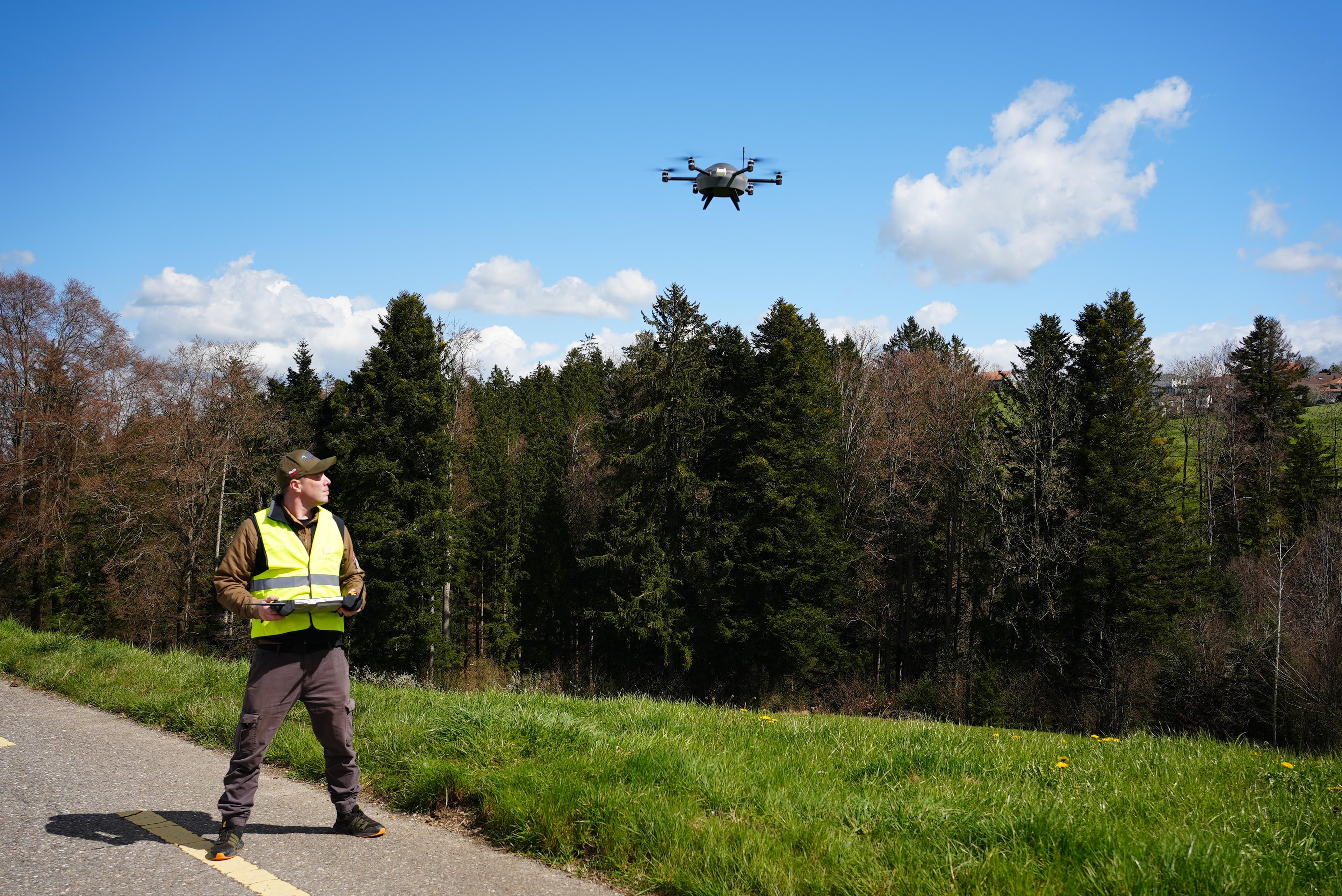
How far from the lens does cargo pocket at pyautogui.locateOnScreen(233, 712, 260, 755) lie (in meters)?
4.77

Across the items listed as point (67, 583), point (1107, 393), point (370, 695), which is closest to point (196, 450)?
point (67, 583)

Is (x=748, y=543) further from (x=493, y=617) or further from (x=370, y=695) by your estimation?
(x=370, y=695)

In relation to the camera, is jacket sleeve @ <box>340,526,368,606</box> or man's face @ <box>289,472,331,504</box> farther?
jacket sleeve @ <box>340,526,368,606</box>

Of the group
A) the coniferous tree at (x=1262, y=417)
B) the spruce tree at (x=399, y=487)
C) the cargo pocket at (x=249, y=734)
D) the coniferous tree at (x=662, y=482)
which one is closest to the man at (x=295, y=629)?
the cargo pocket at (x=249, y=734)

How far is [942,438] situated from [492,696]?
1475 inches

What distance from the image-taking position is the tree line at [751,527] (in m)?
30.9

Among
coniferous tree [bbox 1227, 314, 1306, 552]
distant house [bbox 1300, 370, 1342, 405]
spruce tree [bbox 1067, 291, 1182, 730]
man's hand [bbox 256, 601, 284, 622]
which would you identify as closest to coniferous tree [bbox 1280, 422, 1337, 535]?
coniferous tree [bbox 1227, 314, 1306, 552]

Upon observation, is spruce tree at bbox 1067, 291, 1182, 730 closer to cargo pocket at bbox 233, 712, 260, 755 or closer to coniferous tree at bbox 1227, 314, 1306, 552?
coniferous tree at bbox 1227, 314, 1306, 552

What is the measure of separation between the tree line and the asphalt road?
83.0ft

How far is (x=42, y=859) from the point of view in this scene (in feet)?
14.4

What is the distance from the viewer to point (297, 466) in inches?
200

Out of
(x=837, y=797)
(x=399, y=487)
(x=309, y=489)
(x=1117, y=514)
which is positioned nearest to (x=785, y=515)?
(x=1117, y=514)

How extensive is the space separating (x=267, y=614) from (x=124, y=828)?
1594mm

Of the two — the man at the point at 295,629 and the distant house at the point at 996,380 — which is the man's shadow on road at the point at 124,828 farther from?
the distant house at the point at 996,380
